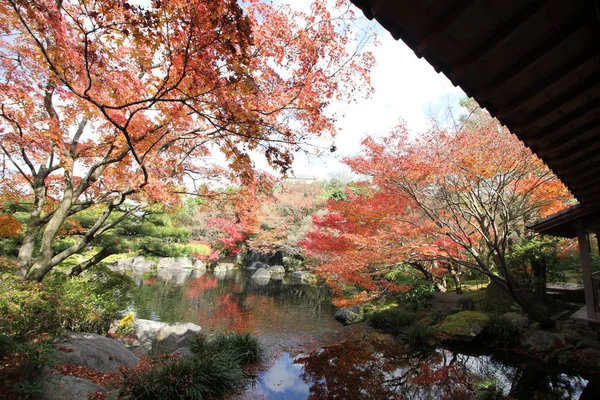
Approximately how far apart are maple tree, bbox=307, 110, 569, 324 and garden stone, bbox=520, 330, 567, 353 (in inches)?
18.7

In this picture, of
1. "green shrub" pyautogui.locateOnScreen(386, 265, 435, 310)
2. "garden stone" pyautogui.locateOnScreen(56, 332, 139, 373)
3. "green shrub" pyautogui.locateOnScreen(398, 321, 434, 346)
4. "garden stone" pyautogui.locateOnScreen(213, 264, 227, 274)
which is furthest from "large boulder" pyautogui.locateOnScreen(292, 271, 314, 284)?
"garden stone" pyautogui.locateOnScreen(56, 332, 139, 373)

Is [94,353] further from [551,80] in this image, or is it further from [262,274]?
[262,274]

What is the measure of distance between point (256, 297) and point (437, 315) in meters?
8.85

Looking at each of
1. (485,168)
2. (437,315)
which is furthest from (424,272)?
(485,168)

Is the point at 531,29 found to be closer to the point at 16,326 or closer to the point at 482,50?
the point at 482,50

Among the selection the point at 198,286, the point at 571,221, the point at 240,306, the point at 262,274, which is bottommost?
the point at 198,286

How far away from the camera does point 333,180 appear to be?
30797mm

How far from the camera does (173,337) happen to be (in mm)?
6926

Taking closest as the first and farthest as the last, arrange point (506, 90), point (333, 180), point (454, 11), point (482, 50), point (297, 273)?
point (454, 11)
point (482, 50)
point (506, 90)
point (297, 273)
point (333, 180)

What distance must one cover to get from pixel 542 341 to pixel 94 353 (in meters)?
9.14

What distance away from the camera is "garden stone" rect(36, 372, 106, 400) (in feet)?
10.9

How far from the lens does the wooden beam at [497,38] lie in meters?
1.45

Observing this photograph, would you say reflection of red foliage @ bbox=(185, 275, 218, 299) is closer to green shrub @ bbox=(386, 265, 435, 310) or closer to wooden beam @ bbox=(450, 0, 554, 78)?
green shrub @ bbox=(386, 265, 435, 310)

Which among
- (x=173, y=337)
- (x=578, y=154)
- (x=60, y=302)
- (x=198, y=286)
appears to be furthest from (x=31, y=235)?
(x=198, y=286)
